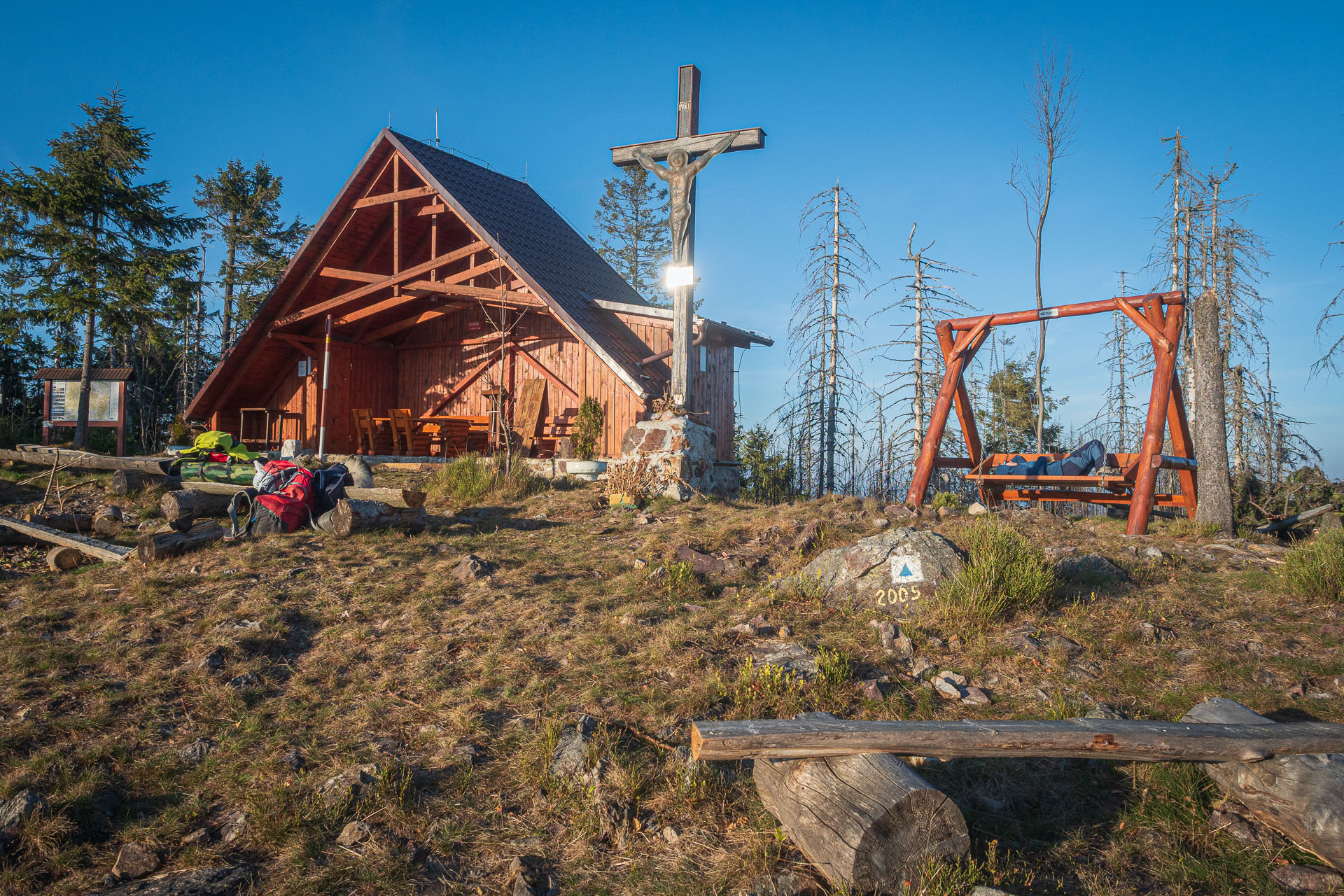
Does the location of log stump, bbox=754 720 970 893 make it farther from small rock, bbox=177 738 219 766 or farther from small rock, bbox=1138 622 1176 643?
small rock, bbox=177 738 219 766

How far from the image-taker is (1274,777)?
10.9 ft

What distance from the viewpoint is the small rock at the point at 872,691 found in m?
4.38

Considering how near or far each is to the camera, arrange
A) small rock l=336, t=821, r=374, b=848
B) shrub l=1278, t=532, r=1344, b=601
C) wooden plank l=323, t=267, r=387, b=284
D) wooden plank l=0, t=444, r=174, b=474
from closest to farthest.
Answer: small rock l=336, t=821, r=374, b=848 → shrub l=1278, t=532, r=1344, b=601 → wooden plank l=0, t=444, r=174, b=474 → wooden plank l=323, t=267, r=387, b=284

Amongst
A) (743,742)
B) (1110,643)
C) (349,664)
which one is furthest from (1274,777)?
(349,664)

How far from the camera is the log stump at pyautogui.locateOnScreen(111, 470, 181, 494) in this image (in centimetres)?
991

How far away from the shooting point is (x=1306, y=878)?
10.0 ft

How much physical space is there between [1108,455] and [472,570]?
Result: 7.64 m

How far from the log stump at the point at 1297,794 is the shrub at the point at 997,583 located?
5.77ft

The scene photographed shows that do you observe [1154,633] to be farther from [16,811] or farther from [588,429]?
[588,429]

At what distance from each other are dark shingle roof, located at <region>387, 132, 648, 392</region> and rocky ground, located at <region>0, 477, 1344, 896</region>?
558cm

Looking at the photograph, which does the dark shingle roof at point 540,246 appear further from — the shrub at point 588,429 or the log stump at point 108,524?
the log stump at point 108,524

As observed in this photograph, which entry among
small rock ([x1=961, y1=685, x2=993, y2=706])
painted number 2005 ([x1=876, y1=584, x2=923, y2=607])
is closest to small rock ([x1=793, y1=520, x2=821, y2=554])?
painted number 2005 ([x1=876, y1=584, x2=923, y2=607])

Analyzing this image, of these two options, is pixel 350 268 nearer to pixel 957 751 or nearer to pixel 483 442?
pixel 483 442

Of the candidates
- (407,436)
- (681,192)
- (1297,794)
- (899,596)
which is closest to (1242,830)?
(1297,794)
